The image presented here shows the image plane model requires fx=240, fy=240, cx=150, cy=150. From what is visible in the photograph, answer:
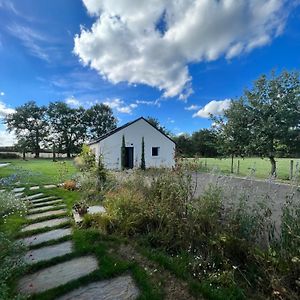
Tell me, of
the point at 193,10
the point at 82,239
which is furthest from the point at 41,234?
the point at 193,10

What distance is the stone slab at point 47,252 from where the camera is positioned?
3.44m

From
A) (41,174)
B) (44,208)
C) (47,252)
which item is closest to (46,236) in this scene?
(47,252)

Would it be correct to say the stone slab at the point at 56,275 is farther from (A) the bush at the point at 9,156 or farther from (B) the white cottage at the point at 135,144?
(A) the bush at the point at 9,156

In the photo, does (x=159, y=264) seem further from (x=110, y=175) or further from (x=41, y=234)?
(x=110, y=175)

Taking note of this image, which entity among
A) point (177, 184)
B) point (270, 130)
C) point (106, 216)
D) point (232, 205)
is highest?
point (270, 130)

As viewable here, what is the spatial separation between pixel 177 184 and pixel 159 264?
153 cm

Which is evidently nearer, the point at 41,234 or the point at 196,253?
the point at 196,253

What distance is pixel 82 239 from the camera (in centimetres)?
399

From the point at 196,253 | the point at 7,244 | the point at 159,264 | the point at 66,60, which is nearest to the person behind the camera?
the point at 7,244

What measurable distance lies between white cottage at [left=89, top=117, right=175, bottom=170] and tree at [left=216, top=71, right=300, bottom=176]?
299 inches

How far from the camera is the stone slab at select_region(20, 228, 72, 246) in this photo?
4.06 meters

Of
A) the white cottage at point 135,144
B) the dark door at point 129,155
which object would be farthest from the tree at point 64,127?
the dark door at point 129,155

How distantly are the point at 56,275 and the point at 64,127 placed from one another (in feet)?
152

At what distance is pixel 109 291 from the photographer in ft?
8.66
